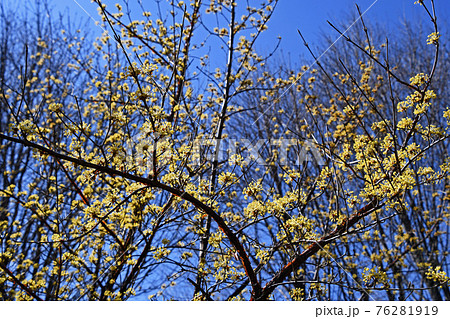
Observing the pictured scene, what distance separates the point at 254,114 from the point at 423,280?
4330 mm

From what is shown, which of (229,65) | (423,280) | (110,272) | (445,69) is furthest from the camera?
(445,69)

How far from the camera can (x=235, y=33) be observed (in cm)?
518

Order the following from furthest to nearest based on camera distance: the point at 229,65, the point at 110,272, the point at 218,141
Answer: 1. the point at 229,65
2. the point at 218,141
3. the point at 110,272

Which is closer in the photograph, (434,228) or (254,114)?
(434,228)

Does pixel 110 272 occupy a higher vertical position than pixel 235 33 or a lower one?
lower

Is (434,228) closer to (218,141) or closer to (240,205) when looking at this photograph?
(240,205)

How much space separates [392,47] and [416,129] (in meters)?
6.54

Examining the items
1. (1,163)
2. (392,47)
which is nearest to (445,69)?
(392,47)

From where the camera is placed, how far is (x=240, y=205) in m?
6.68

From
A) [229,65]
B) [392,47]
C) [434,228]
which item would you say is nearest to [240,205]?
[229,65]
